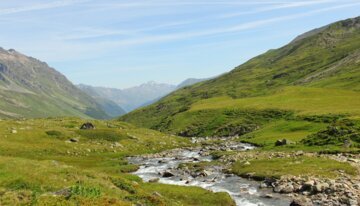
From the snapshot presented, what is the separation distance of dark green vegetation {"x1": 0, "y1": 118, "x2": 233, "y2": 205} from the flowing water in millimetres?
2969

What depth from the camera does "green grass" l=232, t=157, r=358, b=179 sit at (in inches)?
2025

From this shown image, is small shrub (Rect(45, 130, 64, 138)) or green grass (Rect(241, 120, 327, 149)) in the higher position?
small shrub (Rect(45, 130, 64, 138))

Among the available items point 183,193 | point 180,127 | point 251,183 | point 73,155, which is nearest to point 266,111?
point 180,127

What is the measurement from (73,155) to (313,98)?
9836 cm

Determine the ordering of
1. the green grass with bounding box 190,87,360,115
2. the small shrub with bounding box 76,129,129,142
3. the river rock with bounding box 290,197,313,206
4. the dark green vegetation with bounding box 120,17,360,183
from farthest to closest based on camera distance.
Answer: the green grass with bounding box 190,87,360,115, the small shrub with bounding box 76,129,129,142, the dark green vegetation with bounding box 120,17,360,183, the river rock with bounding box 290,197,313,206

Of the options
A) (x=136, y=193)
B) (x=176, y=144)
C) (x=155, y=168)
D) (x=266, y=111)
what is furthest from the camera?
(x=266, y=111)

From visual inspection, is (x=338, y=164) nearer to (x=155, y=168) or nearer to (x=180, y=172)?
(x=180, y=172)

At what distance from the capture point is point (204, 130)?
5915 inches

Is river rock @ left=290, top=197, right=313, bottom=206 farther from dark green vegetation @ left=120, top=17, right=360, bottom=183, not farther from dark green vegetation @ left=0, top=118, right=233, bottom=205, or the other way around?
dark green vegetation @ left=120, top=17, right=360, bottom=183

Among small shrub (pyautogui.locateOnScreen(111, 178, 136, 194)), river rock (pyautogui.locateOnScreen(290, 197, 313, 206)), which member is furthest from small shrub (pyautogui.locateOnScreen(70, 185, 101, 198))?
river rock (pyautogui.locateOnScreen(290, 197, 313, 206))

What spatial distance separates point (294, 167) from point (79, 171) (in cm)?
3006

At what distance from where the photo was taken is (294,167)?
181 feet

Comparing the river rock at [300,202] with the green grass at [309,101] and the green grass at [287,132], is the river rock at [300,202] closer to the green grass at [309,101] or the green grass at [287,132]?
the green grass at [287,132]

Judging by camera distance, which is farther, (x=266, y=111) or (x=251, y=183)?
(x=266, y=111)
